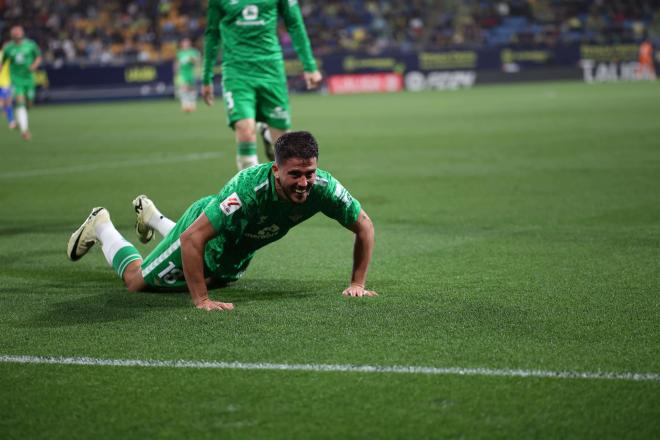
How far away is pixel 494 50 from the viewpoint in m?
40.4

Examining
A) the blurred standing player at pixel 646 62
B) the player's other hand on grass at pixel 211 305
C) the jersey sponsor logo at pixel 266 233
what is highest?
the jersey sponsor logo at pixel 266 233

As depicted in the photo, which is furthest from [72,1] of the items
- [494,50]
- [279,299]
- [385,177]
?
[279,299]

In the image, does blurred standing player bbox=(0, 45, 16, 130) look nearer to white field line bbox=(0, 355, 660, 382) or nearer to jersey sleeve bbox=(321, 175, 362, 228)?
jersey sleeve bbox=(321, 175, 362, 228)

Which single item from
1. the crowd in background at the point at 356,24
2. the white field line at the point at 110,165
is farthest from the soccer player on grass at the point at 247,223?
the crowd in background at the point at 356,24

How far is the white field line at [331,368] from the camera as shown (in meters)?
4.12

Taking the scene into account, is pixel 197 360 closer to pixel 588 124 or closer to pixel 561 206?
pixel 561 206

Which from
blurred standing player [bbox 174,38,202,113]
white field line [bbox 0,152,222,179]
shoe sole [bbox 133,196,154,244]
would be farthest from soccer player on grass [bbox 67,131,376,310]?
blurred standing player [bbox 174,38,202,113]

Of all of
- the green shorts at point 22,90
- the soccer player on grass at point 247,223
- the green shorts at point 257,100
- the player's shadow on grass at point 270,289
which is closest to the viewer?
the soccer player on grass at point 247,223

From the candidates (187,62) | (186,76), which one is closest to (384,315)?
(186,76)

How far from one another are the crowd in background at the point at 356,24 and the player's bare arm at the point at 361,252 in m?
35.7

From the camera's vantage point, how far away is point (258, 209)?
547 centimetres

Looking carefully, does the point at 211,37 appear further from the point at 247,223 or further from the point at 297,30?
the point at 247,223

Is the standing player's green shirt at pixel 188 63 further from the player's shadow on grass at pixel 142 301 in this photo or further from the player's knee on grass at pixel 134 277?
the player's shadow on grass at pixel 142 301

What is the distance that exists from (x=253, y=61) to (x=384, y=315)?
5120 millimetres
